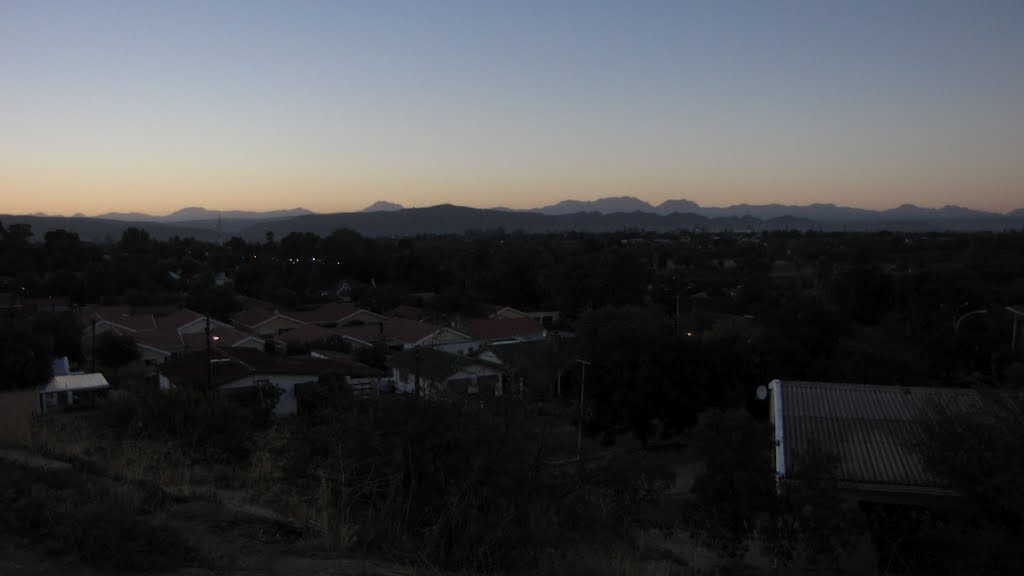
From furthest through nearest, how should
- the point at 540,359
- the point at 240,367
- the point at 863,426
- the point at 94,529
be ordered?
the point at 540,359 < the point at 240,367 < the point at 863,426 < the point at 94,529

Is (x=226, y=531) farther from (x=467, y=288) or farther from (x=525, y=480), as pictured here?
(x=467, y=288)

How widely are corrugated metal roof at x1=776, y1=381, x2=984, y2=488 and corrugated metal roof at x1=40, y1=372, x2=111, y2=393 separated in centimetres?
1516

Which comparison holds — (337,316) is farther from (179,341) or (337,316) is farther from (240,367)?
(240,367)

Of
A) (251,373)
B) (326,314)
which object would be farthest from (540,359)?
(326,314)

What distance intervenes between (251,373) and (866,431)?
46.8ft

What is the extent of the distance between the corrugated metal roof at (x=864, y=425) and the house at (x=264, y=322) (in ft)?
84.4

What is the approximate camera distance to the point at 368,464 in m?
5.05

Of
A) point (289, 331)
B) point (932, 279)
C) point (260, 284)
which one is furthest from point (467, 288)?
point (932, 279)

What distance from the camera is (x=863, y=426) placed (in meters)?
11.4

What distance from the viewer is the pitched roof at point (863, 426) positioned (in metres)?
10.1

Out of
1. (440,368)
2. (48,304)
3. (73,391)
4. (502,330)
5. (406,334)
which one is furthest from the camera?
(48,304)

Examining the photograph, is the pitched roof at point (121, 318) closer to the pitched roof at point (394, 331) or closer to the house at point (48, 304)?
the house at point (48, 304)

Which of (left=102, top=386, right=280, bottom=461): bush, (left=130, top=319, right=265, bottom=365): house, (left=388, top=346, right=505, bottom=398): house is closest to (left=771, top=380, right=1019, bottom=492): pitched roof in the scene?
(left=102, top=386, right=280, bottom=461): bush

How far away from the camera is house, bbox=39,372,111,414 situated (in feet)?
55.3
